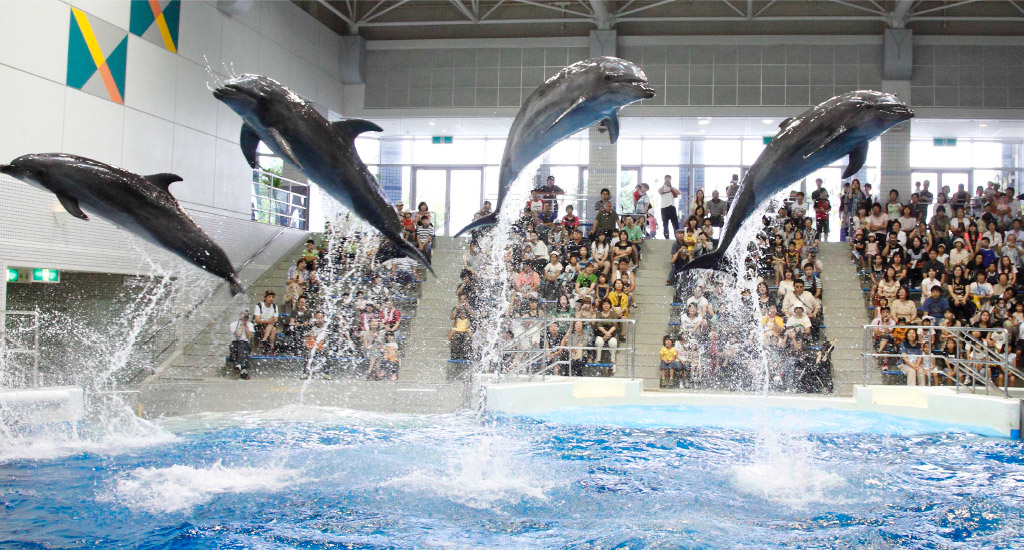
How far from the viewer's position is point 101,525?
5.05 meters

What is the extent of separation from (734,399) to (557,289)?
11.3 feet

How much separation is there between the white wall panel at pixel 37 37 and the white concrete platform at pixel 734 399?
264 inches

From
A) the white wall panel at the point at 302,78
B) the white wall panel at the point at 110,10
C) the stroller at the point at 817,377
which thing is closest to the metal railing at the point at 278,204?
the white wall panel at the point at 302,78

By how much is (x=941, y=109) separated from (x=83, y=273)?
1559 cm

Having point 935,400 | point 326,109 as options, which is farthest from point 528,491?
point 326,109

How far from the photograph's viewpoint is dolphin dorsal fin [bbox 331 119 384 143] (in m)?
5.05

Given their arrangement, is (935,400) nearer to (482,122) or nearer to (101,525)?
(101,525)

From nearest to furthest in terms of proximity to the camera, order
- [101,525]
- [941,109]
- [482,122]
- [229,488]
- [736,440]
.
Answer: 1. [101,525]
2. [229,488]
3. [736,440]
4. [941,109]
5. [482,122]

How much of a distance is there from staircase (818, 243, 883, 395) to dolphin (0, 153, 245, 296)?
27.8ft

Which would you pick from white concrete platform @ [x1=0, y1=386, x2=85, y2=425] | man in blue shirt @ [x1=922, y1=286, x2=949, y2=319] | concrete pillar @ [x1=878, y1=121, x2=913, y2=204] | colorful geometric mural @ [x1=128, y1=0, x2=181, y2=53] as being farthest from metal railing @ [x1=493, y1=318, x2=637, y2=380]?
concrete pillar @ [x1=878, y1=121, x2=913, y2=204]

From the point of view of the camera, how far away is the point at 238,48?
14.8 m

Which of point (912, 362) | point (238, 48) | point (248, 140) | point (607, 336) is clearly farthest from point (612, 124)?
point (238, 48)

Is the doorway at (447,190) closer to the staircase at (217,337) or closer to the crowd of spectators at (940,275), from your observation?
the staircase at (217,337)

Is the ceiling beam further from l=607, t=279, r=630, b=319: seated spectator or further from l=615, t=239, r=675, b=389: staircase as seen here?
l=607, t=279, r=630, b=319: seated spectator
